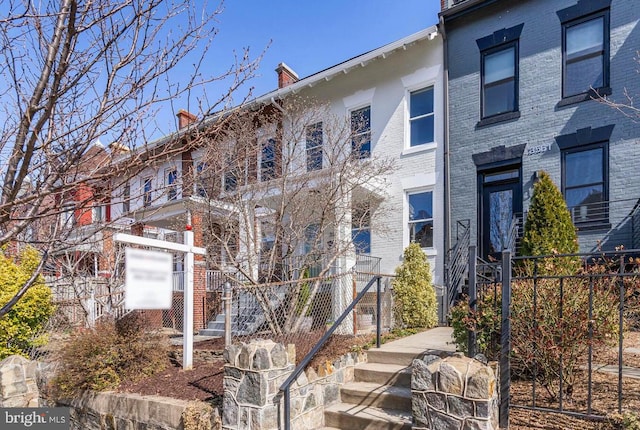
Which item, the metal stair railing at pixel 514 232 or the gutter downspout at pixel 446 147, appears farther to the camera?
the gutter downspout at pixel 446 147

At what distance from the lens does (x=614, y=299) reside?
421 cm

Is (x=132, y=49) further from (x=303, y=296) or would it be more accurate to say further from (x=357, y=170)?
(x=357, y=170)

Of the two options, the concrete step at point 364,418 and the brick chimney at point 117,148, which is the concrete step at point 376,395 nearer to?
the concrete step at point 364,418

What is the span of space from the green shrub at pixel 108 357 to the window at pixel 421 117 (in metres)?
7.66

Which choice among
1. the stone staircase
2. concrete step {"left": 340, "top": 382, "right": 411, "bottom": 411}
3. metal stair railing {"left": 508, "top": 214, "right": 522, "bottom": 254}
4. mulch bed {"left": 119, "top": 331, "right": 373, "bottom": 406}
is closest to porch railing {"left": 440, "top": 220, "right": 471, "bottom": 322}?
metal stair railing {"left": 508, "top": 214, "right": 522, "bottom": 254}

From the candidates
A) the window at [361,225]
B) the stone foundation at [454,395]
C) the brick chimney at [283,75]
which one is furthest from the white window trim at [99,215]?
the brick chimney at [283,75]

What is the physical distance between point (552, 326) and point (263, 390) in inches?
114

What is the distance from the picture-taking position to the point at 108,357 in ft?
17.3

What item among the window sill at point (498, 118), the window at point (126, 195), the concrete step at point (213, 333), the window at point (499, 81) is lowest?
the concrete step at point (213, 333)

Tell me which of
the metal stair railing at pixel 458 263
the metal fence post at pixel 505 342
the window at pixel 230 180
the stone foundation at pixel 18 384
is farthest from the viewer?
the metal stair railing at pixel 458 263

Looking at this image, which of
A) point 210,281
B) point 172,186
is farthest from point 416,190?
point 172,186

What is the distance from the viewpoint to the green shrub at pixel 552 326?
377cm

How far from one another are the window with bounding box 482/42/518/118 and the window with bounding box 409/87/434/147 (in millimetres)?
1316

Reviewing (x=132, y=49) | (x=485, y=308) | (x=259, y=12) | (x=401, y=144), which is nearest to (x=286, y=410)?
(x=485, y=308)
